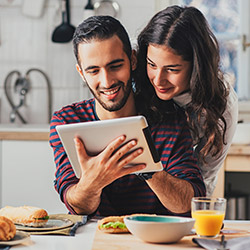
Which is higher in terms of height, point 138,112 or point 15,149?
point 138,112

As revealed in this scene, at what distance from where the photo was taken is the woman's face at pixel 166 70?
1880 mm

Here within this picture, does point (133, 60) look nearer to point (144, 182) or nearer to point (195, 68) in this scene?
point (195, 68)

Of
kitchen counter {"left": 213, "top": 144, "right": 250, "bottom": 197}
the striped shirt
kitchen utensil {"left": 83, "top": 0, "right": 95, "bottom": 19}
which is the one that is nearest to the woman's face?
the striped shirt

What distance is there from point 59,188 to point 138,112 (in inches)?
17.4

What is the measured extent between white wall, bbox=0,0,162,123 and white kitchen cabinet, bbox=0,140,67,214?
2.06 feet

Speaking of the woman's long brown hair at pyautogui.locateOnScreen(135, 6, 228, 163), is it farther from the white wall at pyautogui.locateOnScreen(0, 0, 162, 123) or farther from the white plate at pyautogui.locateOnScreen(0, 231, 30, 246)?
the white wall at pyautogui.locateOnScreen(0, 0, 162, 123)

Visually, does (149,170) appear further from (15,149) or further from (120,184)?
(15,149)

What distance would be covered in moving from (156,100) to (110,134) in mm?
620

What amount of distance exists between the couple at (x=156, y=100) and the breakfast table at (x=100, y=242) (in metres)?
0.29

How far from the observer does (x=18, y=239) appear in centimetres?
135

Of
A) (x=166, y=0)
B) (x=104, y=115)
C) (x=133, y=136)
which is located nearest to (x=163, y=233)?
(x=133, y=136)

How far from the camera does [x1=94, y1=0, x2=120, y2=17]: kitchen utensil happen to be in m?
3.69

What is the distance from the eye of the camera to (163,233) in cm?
130

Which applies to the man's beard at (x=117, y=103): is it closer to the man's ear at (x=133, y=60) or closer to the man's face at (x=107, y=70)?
the man's face at (x=107, y=70)
